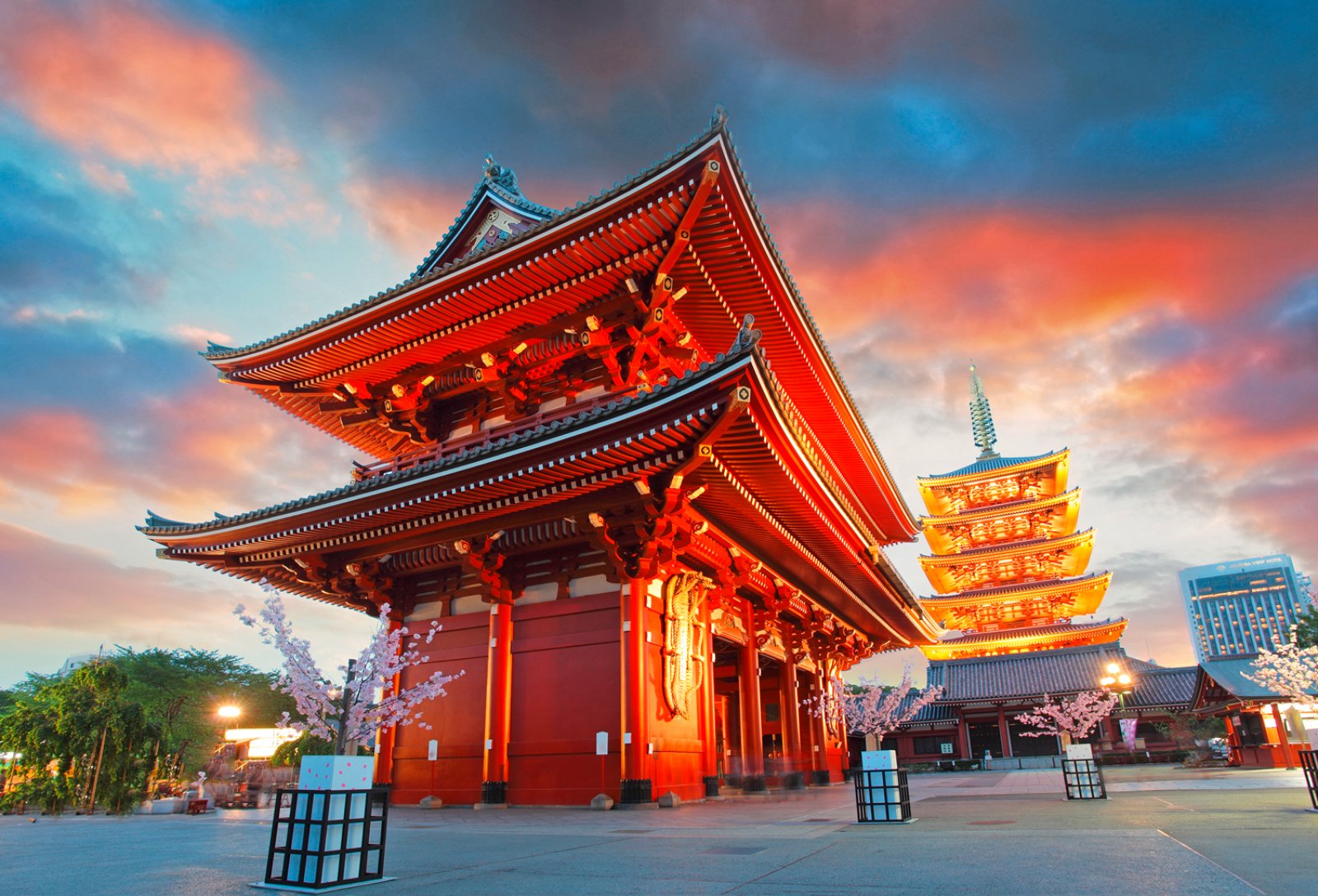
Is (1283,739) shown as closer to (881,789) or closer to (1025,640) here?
(1025,640)

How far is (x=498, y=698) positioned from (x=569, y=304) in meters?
8.92

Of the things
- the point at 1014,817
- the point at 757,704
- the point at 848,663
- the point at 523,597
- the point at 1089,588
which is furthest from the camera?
the point at 1089,588

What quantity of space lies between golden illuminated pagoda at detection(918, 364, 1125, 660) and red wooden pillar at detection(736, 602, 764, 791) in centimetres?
3560

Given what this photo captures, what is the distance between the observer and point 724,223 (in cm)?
1531

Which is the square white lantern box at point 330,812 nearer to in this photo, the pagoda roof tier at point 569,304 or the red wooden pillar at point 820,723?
the pagoda roof tier at point 569,304

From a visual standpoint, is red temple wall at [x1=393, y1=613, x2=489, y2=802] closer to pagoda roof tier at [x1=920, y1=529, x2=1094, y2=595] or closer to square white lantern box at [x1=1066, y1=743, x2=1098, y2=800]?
square white lantern box at [x1=1066, y1=743, x2=1098, y2=800]

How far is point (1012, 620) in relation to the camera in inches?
2203

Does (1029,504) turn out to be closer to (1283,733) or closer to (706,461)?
(1283,733)

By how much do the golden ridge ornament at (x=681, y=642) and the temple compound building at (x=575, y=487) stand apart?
0.22 feet

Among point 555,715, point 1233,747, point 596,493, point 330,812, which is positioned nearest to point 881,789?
point 555,715

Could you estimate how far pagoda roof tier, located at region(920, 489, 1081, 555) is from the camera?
5272cm

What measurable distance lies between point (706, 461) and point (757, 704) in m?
9.60

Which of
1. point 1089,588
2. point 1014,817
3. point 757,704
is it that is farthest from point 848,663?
point 1089,588

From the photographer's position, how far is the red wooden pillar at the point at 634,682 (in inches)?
580
